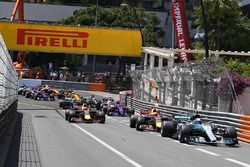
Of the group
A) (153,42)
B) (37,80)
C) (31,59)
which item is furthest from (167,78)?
(31,59)

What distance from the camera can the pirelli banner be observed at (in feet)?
151

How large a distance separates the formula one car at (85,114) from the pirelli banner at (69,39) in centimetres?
2108

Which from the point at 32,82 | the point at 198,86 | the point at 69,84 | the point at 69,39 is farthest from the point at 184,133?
the point at 32,82

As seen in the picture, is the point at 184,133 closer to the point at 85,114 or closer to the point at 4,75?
the point at 4,75

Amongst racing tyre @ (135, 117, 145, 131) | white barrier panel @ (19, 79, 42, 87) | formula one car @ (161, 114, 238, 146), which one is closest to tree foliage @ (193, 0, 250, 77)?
white barrier panel @ (19, 79, 42, 87)

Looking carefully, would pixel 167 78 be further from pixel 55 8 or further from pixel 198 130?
pixel 55 8

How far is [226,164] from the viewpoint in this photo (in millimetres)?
11852

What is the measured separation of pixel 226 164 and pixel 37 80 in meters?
51.1

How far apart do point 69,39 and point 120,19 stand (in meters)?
28.2

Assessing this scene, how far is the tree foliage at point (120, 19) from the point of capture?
237ft

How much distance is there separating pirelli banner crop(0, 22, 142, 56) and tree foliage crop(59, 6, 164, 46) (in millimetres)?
23189

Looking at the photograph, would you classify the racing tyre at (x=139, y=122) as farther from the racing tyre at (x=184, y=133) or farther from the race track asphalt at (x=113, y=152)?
the racing tyre at (x=184, y=133)

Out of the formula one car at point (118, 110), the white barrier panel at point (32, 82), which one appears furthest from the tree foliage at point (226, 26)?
the white barrier panel at point (32, 82)

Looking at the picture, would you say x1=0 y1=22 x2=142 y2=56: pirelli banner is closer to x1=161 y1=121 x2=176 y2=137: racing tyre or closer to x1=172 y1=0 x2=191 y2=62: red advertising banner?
x1=172 y1=0 x2=191 y2=62: red advertising banner
